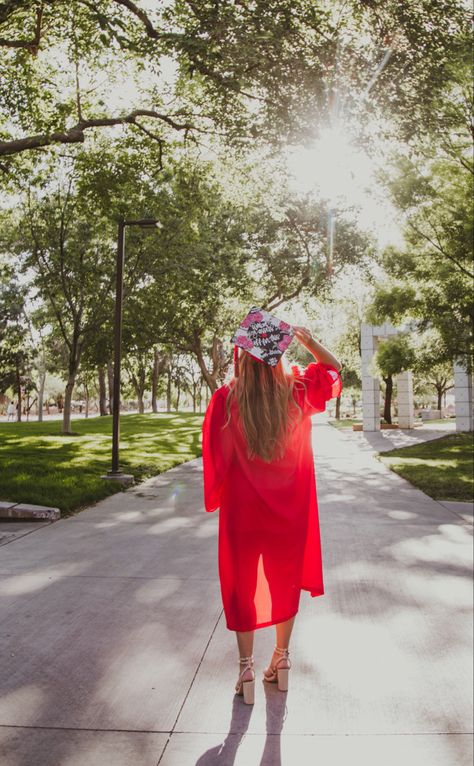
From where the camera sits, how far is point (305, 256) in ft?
89.2

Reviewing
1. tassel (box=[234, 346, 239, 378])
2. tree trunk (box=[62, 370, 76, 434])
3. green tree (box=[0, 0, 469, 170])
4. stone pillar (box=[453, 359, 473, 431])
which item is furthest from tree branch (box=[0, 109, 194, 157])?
stone pillar (box=[453, 359, 473, 431])

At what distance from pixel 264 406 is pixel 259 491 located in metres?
0.43

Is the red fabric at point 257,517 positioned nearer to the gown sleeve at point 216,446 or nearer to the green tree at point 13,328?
the gown sleeve at point 216,446

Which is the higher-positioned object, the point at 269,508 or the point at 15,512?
the point at 269,508

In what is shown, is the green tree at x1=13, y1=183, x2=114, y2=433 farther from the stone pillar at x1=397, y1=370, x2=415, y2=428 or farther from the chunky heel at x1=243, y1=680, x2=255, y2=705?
the chunky heel at x1=243, y1=680, x2=255, y2=705

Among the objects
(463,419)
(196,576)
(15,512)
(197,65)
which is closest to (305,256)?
(463,419)

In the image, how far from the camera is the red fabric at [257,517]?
3328 millimetres

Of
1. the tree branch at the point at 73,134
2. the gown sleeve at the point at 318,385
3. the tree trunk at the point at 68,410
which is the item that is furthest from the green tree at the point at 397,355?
the gown sleeve at the point at 318,385

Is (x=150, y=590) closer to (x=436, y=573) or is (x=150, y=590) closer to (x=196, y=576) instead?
(x=196, y=576)

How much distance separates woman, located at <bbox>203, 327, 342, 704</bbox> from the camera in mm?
3305

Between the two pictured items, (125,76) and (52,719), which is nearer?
(52,719)

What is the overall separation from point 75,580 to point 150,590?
27.1 inches

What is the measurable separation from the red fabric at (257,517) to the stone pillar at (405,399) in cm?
3041

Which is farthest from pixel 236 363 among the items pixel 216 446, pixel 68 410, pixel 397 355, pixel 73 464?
pixel 68 410
